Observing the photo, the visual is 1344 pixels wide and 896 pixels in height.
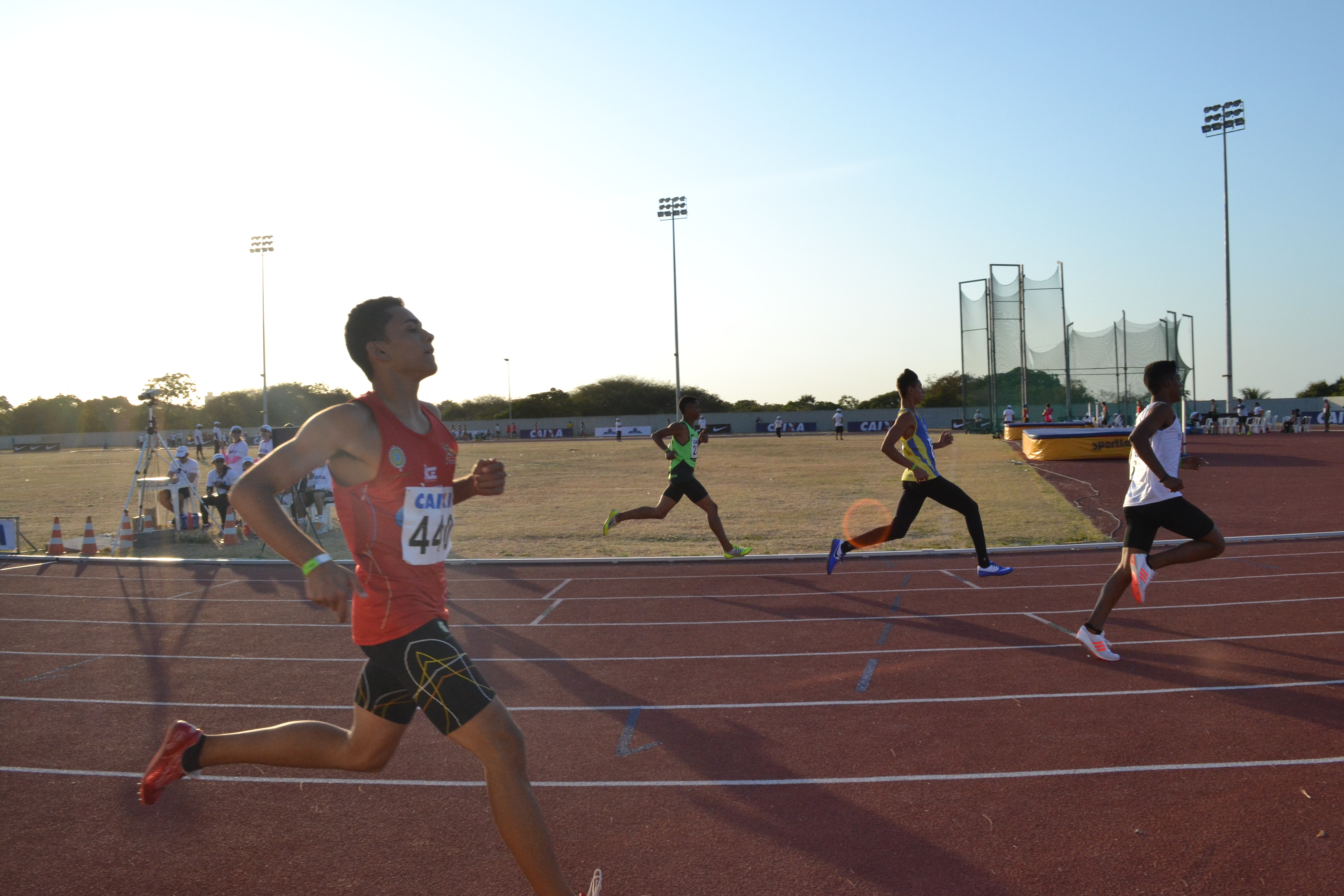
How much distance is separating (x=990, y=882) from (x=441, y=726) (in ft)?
6.44

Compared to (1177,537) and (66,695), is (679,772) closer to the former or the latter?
(66,695)

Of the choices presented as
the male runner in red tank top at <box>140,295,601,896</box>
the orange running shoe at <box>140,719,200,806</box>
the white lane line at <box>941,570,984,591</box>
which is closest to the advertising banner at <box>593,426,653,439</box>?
the white lane line at <box>941,570,984,591</box>

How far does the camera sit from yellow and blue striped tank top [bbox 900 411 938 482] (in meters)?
7.73

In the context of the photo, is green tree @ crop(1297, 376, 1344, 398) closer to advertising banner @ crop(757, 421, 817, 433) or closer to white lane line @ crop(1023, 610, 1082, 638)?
advertising banner @ crop(757, 421, 817, 433)

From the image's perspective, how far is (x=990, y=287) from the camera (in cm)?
3666

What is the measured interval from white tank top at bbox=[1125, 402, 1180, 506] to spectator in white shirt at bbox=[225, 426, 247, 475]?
12593 mm

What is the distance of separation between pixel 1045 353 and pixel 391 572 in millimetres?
38497

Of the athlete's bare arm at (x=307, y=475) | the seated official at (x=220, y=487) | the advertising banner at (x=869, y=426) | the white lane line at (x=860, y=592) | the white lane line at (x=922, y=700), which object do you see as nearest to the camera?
the athlete's bare arm at (x=307, y=475)

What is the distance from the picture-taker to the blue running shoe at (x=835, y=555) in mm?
8531

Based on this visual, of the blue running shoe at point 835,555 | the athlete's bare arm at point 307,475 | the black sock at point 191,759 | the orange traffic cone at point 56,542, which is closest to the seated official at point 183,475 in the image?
the orange traffic cone at point 56,542

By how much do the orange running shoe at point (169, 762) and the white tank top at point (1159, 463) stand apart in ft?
17.6

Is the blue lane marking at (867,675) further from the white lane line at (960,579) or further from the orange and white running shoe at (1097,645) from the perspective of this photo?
the white lane line at (960,579)

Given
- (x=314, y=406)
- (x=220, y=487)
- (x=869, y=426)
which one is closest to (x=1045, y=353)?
(x=869, y=426)

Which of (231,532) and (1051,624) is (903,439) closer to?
(1051,624)
